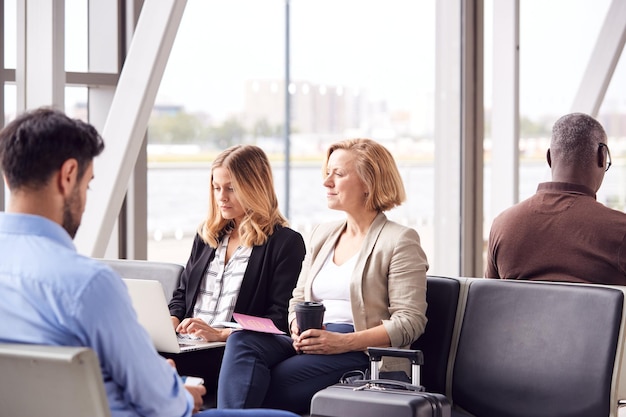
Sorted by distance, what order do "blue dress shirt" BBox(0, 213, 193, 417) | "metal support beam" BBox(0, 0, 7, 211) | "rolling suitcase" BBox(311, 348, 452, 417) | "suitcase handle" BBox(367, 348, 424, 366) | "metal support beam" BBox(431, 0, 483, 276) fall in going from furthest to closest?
"metal support beam" BBox(431, 0, 483, 276) → "metal support beam" BBox(0, 0, 7, 211) → "suitcase handle" BBox(367, 348, 424, 366) → "rolling suitcase" BBox(311, 348, 452, 417) → "blue dress shirt" BBox(0, 213, 193, 417)

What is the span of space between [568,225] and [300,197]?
962 centimetres

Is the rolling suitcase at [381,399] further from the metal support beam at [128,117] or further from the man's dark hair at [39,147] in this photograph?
the metal support beam at [128,117]

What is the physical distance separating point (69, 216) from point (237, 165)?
62.3 inches

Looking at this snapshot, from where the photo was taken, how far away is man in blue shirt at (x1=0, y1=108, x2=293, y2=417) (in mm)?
1820

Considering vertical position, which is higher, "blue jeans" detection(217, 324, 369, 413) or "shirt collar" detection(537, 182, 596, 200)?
"shirt collar" detection(537, 182, 596, 200)

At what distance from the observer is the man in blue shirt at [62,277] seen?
1.82 metres

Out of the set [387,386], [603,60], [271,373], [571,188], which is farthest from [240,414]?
[603,60]

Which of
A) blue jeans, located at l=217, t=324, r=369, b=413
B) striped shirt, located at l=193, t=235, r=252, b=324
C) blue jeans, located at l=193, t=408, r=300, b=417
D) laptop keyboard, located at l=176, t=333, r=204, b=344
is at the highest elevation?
striped shirt, located at l=193, t=235, r=252, b=324

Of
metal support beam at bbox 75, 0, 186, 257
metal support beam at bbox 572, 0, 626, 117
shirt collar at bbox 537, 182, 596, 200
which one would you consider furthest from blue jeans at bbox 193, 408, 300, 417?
metal support beam at bbox 572, 0, 626, 117

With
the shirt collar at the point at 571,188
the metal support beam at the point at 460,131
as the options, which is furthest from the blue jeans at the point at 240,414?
the metal support beam at the point at 460,131

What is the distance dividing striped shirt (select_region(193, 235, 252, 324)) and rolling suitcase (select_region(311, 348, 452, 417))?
74cm

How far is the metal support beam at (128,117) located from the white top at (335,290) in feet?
4.04

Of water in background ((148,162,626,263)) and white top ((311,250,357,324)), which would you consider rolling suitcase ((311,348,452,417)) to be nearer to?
white top ((311,250,357,324))

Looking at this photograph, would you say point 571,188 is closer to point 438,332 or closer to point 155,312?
point 438,332
